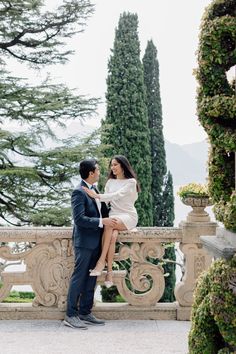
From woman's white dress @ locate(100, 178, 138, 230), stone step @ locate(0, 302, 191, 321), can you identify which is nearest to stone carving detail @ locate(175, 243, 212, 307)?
stone step @ locate(0, 302, 191, 321)

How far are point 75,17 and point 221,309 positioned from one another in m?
13.7

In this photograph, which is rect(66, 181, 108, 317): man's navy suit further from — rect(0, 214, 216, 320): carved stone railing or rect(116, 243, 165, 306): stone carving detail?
rect(116, 243, 165, 306): stone carving detail

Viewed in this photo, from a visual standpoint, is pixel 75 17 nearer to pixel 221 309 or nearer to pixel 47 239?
pixel 47 239

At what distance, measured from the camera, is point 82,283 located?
5742 millimetres

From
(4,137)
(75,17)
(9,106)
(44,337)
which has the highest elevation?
(75,17)

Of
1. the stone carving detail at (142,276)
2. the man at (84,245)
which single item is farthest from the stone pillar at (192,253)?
the man at (84,245)

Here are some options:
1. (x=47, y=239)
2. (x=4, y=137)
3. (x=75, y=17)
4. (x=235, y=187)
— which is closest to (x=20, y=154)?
(x=4, y=137)

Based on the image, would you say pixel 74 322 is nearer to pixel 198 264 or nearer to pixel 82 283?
pixel 82 283

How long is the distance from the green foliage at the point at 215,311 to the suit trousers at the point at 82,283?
6.59 feet

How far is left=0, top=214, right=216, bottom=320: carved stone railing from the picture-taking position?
6.08 m

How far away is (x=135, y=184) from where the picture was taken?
5832mm

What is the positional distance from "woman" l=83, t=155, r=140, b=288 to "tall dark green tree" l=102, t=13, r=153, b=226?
1135 centimetres

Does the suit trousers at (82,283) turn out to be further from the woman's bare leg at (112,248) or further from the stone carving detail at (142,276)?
A: the stone carving detail at (142,276)

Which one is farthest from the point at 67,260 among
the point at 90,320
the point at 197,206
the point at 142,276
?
the point at 197,206
